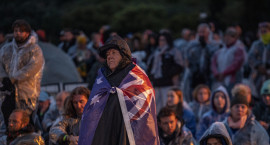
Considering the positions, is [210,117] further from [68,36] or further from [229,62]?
[68,36]

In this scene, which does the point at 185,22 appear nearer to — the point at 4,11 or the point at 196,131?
the point at 4,11

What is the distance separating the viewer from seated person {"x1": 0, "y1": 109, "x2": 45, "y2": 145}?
312 inches

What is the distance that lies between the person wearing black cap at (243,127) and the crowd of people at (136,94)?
0.05 ft

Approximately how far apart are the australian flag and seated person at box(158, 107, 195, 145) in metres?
1.72

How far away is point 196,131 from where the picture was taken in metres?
10.4

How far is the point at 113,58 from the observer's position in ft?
22.4

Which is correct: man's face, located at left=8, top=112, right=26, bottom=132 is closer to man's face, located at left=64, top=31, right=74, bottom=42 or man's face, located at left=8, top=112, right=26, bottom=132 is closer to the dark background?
man's face, located at left=64, top=31, right=74, bottom=42

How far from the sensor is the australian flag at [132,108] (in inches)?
259

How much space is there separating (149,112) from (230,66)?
6.70 metres

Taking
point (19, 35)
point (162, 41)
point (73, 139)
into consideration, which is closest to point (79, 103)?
point (73, 139)

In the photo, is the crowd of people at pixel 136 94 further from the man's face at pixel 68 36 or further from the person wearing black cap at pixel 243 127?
the man's face at pixel 68 36

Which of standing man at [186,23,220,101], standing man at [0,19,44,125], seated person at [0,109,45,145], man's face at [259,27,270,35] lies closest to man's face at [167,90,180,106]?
standing man at [186,23,220,101]

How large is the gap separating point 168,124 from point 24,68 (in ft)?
7.45

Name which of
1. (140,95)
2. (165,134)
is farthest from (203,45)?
(140,95)
